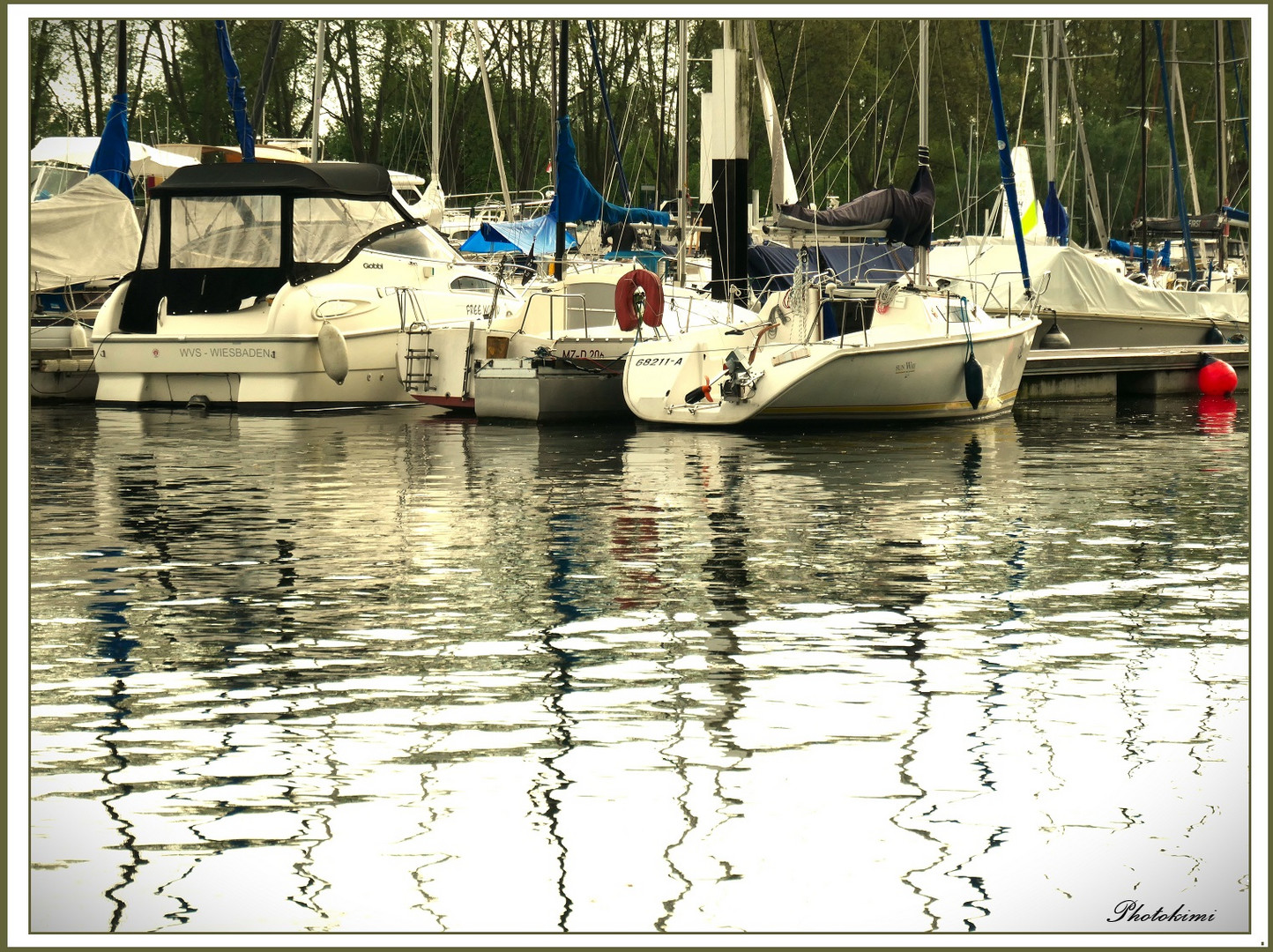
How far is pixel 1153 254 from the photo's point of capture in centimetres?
4703

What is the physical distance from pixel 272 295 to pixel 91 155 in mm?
15949

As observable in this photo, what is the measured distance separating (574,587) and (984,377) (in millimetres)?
12717

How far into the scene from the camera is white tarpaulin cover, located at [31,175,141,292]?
97.8 feet

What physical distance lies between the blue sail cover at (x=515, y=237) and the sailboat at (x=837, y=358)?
11.1 metres

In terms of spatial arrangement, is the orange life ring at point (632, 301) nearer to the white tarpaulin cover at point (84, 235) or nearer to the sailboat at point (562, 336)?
the sailboat at point (562, 336)

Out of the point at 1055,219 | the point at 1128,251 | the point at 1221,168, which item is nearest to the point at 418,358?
the point at 1055,219

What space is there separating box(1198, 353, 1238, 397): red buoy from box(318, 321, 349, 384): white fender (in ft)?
42.8

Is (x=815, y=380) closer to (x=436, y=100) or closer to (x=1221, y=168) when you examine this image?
(x=436, y=100)

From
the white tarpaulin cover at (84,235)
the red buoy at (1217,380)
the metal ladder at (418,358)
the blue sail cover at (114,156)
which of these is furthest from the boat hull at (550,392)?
the red buoy at (1217,380)

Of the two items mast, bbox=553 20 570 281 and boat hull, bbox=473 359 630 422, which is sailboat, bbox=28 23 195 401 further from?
boat hull, bbox=473 359 630 422

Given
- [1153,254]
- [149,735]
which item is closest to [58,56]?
[1153,254]

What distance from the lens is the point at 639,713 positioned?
7645 mm

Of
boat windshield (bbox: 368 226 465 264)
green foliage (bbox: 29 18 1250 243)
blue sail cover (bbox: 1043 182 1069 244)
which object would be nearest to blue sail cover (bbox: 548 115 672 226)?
boat windshield (bbox: 368 226 465 264)

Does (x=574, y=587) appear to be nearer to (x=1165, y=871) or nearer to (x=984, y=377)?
(x=1165, y=871)
